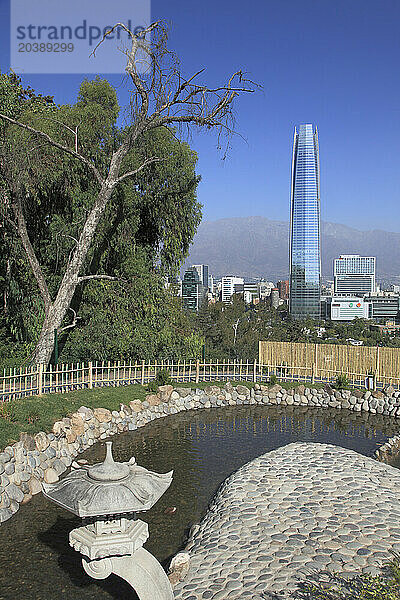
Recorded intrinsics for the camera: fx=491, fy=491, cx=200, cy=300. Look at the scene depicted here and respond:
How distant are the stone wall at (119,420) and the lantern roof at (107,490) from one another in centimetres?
349

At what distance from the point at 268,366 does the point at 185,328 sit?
3641 mm

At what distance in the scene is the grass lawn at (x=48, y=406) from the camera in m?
9.20

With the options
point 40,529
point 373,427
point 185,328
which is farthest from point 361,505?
point 185,328

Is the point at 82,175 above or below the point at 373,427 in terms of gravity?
above

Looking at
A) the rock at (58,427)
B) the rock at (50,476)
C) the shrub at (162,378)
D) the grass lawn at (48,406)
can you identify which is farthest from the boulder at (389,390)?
the rock at (50,476)

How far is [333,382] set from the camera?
55.4ft

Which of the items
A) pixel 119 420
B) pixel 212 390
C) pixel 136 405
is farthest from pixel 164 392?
pixel 119 420

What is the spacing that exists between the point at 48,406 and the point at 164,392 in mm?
4052

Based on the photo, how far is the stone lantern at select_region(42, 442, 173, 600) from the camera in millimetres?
4188

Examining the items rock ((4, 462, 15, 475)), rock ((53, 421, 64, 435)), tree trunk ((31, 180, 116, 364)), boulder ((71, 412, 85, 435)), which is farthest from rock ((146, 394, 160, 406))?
rock ((4, 462, 15, 475))

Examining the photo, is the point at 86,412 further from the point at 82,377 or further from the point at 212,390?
the point at 212,390

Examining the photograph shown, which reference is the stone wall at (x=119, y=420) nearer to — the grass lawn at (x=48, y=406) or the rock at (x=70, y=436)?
the rock at (x=70, y=436)

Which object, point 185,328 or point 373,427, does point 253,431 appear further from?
point 185,328

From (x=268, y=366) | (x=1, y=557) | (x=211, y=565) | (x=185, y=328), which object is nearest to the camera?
(x=211, y=565)
